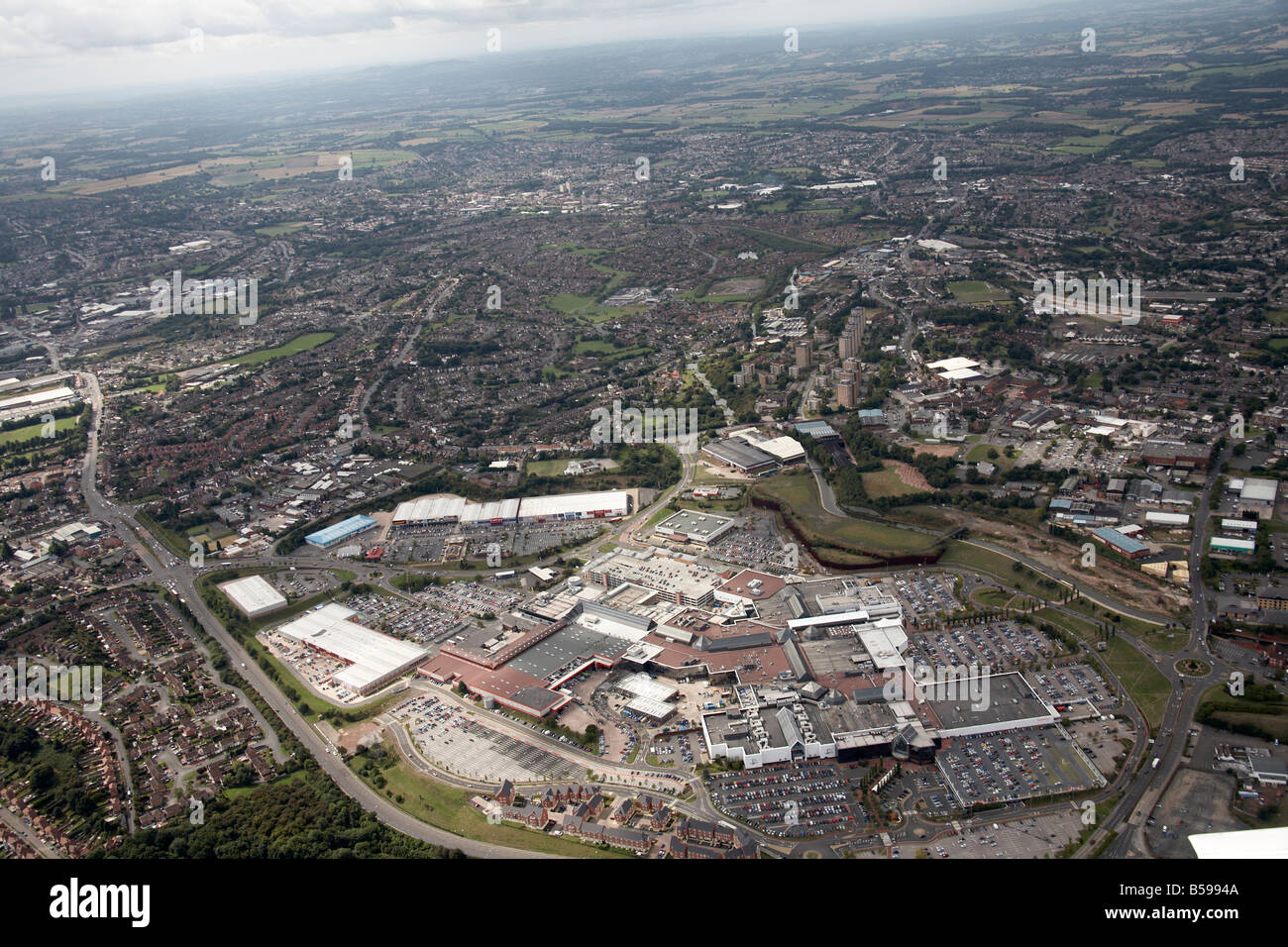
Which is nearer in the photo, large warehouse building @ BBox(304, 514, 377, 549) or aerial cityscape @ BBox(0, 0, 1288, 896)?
aerial cityscape @ BBox(0, 0, 1288, 896)

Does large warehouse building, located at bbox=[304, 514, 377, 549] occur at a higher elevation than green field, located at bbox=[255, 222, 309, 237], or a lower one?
lower

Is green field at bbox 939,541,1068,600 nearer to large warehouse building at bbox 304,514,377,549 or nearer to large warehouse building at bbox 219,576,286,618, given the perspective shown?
large warehouse building at bbox 304,514,377,549

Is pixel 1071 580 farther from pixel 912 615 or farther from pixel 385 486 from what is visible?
pixel 385 486

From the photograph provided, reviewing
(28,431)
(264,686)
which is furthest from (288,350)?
(264,686)

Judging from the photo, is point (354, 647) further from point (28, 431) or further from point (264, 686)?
point (28, 431)

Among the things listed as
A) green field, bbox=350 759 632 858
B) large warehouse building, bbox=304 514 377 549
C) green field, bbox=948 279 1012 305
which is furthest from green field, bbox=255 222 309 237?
green field, bbox=350 759 632 858
